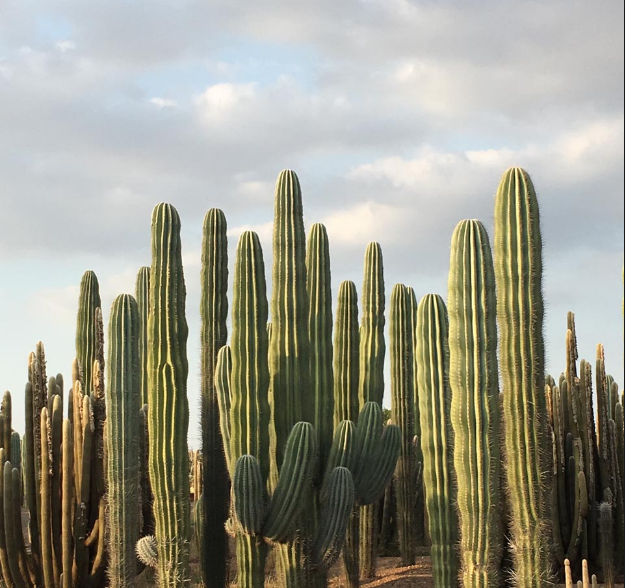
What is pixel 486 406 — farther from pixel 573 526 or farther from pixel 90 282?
pixel 90 282

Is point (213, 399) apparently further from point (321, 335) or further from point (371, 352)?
point (371, 352)

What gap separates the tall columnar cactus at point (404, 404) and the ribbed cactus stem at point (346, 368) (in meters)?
1.45

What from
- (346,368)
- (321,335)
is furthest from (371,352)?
(321,335)

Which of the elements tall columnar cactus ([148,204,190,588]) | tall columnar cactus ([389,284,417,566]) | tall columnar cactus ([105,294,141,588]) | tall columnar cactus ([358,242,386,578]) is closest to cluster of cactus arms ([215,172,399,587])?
tall columnar cactus ([148,204,190,588])

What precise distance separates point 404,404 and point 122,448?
492 cm

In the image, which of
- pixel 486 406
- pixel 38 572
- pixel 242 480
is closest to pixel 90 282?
pixel 38 572

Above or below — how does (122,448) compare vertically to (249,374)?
below

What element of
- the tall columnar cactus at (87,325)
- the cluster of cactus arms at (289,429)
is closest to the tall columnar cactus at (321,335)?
the cluster of cactus arms at (289,429)

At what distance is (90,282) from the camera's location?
14.0 meters

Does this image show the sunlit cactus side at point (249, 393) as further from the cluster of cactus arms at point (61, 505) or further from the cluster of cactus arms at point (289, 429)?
the cluster of cactus arms at point (61, 505)

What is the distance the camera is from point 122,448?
33.7ft

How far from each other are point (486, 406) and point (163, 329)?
4.01 metres

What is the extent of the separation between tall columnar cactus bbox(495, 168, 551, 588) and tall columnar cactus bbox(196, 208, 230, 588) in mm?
4356

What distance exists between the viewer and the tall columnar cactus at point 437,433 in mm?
9867
